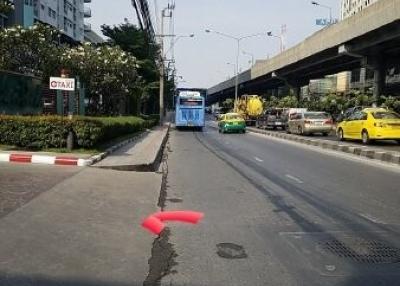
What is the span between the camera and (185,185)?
1298cm

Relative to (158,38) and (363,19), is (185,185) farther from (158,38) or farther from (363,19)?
(158,38)

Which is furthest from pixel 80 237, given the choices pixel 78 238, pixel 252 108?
pixel 252 108

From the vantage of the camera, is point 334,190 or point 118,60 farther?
point 118,60

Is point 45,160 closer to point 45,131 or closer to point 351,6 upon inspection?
point 45,131

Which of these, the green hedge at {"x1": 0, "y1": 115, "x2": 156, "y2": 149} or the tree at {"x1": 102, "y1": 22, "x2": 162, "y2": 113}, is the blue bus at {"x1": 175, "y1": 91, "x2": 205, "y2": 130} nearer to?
the tree at {"x1": 102, "y1": 22, "x2": 162, "y2": 113}

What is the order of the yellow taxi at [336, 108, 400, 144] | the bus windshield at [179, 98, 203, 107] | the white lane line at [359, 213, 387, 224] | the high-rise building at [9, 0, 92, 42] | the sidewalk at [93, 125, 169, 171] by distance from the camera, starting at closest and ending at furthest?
the white lane line at [359, 213, 387, 224] < the sidewalk at [93, 125, 169, 171] < the yellow taxi at [336, 108, 400, 144] < the bus windshield at [179, 98, 203, 107] < the high-rise building at [9, 0, 92, 42]

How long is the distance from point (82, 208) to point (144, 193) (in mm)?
2165

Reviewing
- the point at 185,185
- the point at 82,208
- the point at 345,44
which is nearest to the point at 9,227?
the point at 82,208

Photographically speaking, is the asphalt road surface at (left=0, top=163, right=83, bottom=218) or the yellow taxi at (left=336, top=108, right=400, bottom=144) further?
the yellow taxi at (left=336, top=108, right=400, bottom=144)

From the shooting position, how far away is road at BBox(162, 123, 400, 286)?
616cm

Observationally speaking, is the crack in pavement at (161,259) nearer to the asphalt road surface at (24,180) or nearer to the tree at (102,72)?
the asphalt road surface at (24,180)

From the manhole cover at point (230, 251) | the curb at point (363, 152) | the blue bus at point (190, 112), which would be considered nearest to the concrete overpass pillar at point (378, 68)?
the blue bus at point (190, 112)

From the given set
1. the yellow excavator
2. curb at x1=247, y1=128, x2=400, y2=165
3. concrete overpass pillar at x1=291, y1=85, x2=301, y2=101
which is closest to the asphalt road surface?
curb at x1=247, y1=128, x2=400, y2=165

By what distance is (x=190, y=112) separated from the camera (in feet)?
158
